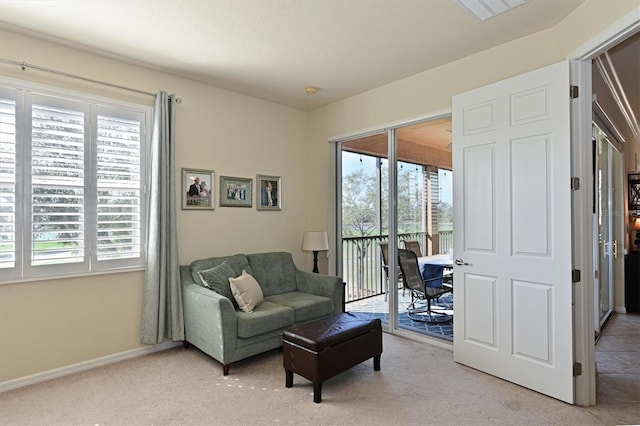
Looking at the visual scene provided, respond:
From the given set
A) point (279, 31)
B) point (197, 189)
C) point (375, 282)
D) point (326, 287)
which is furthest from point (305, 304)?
point (279, 31)

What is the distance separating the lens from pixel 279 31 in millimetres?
2828

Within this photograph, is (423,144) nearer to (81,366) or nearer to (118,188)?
(118,188)

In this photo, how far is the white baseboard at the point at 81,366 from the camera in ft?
9.03

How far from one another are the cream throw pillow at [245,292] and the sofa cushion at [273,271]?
0.47 meters

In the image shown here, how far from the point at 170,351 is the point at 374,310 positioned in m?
2.31

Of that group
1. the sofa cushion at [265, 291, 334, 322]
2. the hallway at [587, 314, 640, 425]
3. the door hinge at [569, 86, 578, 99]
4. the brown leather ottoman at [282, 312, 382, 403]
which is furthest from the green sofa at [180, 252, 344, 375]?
the door hinge at [569, 86, 578, 99]

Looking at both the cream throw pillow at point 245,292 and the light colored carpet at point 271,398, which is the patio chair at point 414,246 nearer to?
the light colored carpet at point 271,398

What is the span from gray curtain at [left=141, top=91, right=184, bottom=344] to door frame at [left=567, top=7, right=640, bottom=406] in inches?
130

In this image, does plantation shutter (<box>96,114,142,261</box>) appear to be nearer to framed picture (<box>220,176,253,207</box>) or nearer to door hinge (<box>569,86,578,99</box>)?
framed picture (<box>220,176,253,207</box>)

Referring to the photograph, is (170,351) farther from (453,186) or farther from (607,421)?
(607,421)

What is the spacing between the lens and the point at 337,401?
2.54 metres

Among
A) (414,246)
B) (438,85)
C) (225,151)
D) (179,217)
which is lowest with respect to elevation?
(414,246)

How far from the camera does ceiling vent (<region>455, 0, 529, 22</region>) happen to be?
2.42 m

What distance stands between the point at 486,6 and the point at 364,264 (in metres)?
3.00
